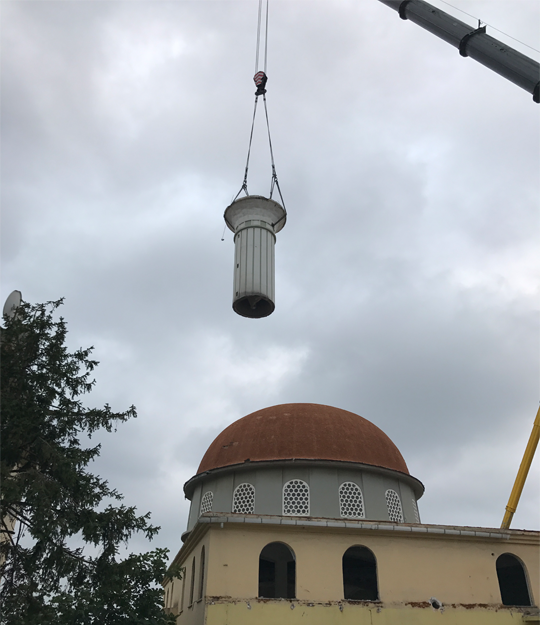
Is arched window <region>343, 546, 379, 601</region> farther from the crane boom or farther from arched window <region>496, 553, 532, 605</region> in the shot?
the crane boom

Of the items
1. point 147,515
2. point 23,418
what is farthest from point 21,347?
point 147,515

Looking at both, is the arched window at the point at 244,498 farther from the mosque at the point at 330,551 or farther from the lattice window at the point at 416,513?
the lattice window at the point at 416,513

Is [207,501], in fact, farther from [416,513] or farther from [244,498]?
[416,513]

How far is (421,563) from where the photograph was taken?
13305 millimetres

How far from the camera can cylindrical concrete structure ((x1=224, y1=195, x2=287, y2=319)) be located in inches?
600

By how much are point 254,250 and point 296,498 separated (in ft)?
24.7

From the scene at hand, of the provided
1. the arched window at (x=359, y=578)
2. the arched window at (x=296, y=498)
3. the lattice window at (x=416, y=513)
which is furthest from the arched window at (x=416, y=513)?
the arched window at (x=296, y=498)

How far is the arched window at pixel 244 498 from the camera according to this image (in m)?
17.4

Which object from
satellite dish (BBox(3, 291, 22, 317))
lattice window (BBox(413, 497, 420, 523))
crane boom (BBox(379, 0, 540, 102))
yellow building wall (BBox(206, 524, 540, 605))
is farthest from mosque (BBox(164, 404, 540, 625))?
crane boom (BBox(379, 0, 540, 102))

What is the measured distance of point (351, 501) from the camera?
1725cm

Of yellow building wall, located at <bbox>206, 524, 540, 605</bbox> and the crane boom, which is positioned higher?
the crane boom

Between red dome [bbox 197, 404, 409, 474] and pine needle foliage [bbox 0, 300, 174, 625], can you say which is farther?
red dome [bbox 197, 404, 409, 474]

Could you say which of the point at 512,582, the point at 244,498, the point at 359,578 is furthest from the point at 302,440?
the point at 512,582

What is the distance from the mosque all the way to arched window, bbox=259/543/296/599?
36mm
